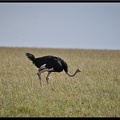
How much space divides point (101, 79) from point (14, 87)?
3.76 metres

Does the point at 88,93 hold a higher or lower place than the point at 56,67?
lower

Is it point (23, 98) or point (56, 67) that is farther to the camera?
point (56, 67)

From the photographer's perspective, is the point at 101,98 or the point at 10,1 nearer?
the point at 10,1

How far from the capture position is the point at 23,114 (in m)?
6.47

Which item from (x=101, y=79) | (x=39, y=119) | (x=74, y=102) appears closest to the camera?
(x=39, y=119)

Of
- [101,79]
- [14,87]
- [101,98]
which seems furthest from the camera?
[101,79]

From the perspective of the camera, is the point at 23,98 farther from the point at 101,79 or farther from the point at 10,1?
the point at 101,79

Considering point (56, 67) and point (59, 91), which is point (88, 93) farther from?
point (56, 67)

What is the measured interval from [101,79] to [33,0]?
5.93 metres

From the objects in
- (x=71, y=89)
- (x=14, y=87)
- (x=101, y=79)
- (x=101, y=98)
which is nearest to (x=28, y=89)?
(x=14, y=87)

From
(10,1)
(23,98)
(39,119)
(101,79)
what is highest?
(10,1)

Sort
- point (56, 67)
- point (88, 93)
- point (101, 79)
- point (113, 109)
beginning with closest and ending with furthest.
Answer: point (113, 109) → point (88, 93) → point (56, 67) → point (101, 79)

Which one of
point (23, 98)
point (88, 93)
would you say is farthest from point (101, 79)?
point (23, 98)

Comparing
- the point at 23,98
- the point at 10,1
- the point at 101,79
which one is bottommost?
the point at 23,98
